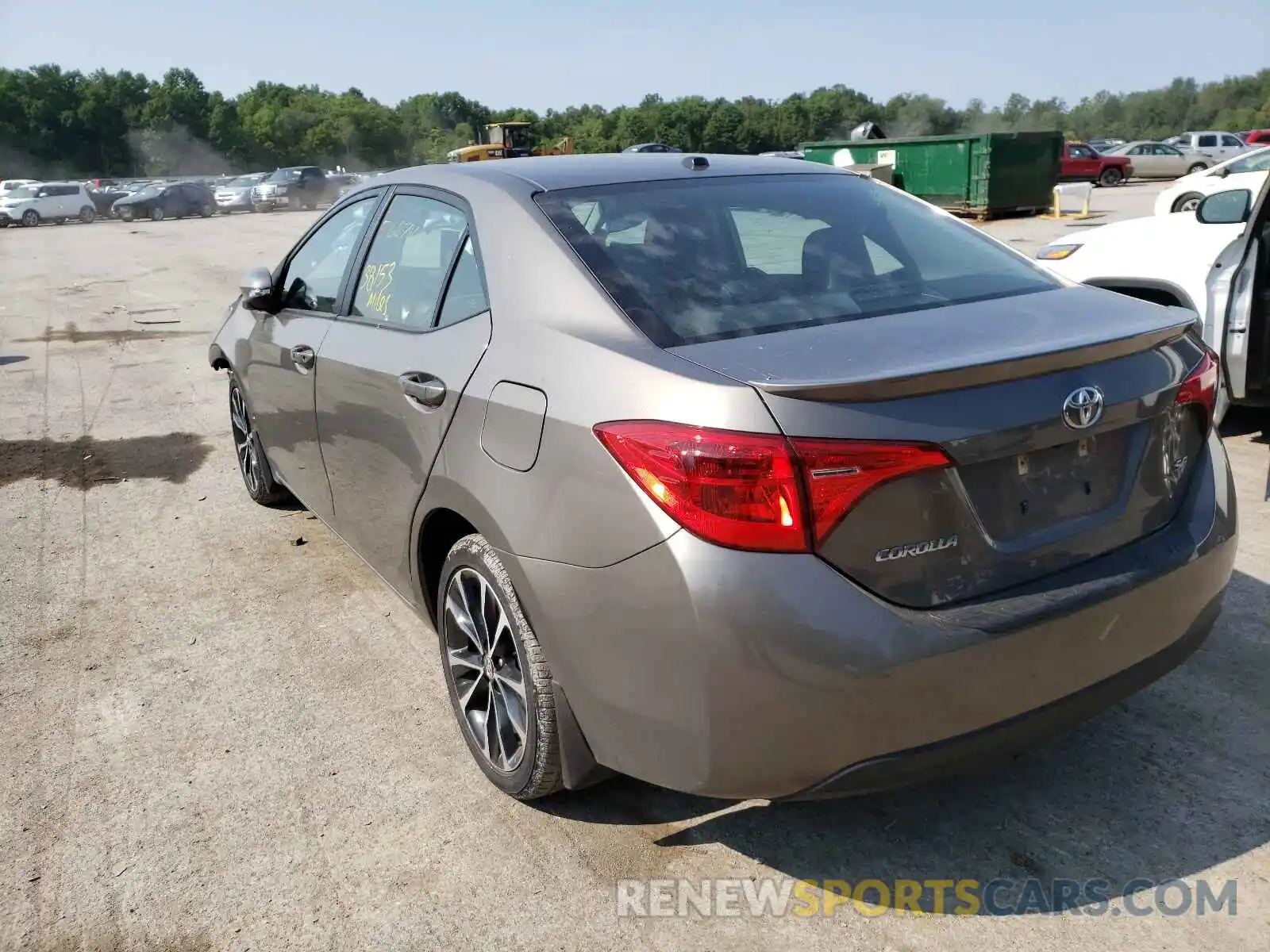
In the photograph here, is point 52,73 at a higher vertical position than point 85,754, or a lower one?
higher

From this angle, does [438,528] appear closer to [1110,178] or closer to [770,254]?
[770,254]

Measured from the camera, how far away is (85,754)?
336cm

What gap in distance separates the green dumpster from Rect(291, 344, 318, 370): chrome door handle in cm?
2108

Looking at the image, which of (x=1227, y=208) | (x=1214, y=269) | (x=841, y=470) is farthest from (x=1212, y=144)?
(x=841, y=470)

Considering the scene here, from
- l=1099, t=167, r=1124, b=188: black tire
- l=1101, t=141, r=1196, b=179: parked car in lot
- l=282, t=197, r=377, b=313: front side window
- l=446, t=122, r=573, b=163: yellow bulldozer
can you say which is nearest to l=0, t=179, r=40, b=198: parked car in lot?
l=446, t=122, r=573, b=163: yellow bulldozer

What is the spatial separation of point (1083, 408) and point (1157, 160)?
140 ft

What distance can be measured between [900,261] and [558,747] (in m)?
1.69

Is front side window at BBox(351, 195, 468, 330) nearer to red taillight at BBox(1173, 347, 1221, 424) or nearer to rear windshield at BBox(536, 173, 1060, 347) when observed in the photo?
rear windshield at BBox(536, 173, 1060, 347)

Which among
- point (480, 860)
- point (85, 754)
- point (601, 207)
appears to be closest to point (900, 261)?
point (601, 207)

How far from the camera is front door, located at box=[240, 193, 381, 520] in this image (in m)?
3.99

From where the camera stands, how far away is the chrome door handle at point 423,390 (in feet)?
9.70

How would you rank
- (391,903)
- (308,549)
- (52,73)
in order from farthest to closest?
(52,73)
(308,549)
(391,903)

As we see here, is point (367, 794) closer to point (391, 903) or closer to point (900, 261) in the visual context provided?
point (391, 903)

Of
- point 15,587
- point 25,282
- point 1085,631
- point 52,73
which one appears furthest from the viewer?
point 52,73
